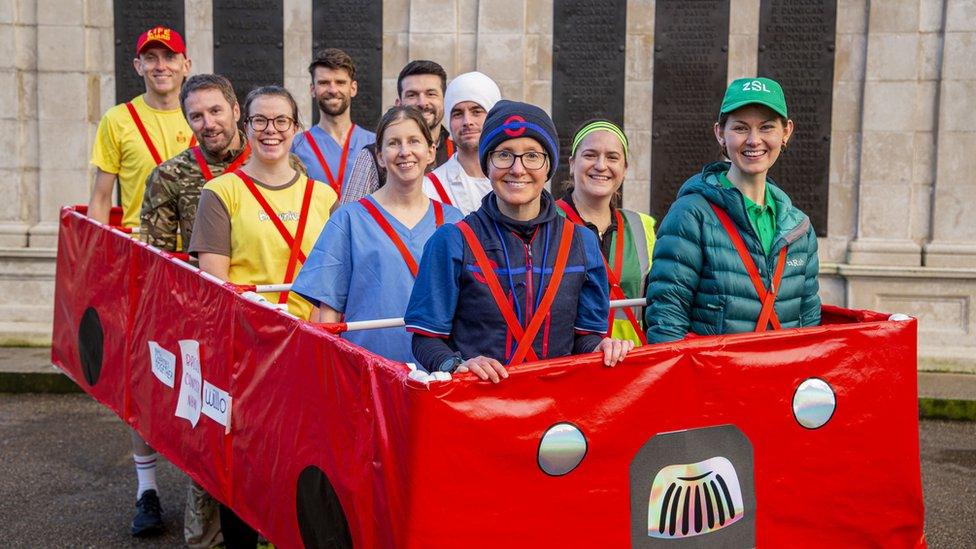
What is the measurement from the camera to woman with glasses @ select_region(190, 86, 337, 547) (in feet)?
17.3

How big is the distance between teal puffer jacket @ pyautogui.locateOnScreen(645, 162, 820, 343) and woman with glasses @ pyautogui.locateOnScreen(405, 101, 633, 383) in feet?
2.03

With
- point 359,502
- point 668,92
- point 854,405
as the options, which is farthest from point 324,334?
point 668,92

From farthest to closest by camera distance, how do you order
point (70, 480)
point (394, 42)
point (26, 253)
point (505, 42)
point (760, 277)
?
point (26, 253)
point (394, 42)
point (505, 42)
point (70, 480)
point (760, 277)

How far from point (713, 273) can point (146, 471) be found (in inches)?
134

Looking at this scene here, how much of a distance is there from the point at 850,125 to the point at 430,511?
8.42m

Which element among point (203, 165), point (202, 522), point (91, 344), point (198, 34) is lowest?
point (202, 522)

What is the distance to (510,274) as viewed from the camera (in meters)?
3.78

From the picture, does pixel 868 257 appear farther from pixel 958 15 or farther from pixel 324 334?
pixel 324 334

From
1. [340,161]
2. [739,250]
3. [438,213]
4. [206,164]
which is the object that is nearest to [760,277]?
[739,250]

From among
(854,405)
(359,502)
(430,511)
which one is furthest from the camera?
(854,405)

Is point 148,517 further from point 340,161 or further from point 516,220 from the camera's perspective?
point 516,220

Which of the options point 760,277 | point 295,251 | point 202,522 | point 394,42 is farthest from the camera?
point 394,42

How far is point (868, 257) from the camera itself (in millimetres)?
10648

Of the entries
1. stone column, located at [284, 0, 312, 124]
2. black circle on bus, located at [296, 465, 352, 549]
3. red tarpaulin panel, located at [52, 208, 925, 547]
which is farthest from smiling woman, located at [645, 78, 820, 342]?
stone column, located at [284, 0, 312, 124]
